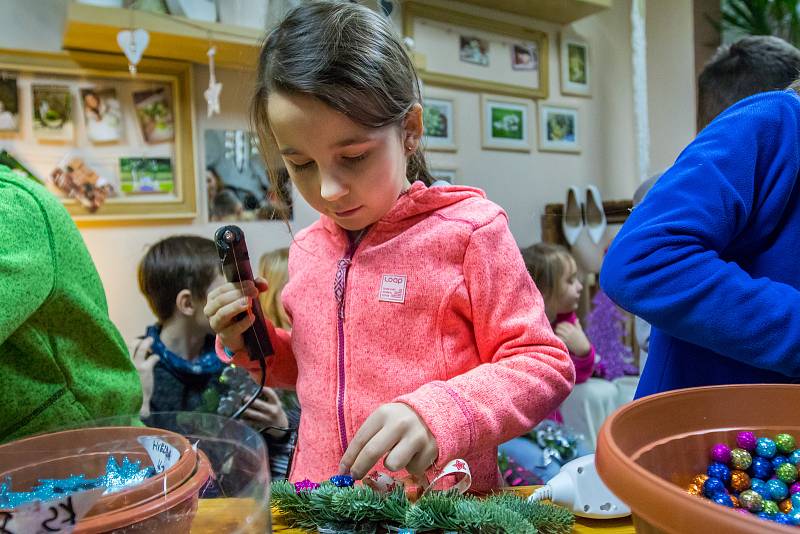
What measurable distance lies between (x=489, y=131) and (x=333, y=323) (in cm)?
32

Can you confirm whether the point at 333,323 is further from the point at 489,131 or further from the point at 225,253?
the point at 489,131

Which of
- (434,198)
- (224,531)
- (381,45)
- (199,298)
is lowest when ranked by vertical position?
(224,531)

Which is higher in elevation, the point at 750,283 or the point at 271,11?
the point at 271,11

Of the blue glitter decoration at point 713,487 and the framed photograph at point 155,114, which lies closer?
the blue glitter decoration at point 713,487

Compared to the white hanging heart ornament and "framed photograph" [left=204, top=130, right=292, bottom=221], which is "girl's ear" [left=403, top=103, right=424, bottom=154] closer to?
"framed photograph" [left=204, top=130, right=292, bottom=221]

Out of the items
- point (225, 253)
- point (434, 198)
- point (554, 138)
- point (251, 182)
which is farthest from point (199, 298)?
point (554, 138)

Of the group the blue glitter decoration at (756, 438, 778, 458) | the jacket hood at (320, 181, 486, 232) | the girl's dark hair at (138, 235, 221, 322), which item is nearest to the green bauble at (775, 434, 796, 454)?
the blue glitter decoration at (756, 438, 778, 458)

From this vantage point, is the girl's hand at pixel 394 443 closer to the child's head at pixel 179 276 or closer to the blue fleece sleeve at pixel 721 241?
the blue fleece sleeve at pixel 721 241

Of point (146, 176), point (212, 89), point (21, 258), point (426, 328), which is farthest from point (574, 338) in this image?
point (146, 176)

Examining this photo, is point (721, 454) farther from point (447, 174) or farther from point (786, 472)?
A: point (447, 174)

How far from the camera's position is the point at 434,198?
62 cm

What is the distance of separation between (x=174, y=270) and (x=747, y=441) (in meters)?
0.85

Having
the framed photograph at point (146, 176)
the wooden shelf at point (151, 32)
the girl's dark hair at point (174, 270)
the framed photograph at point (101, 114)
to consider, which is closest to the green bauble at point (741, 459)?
the girl's dark hair at point (174, 270)

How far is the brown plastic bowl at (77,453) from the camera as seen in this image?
40cm
